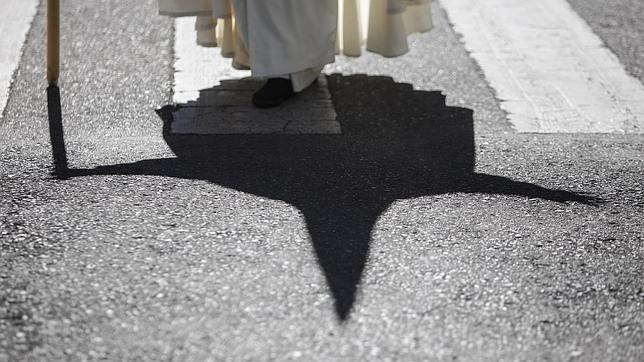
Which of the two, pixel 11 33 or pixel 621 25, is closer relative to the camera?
pixel 11 33

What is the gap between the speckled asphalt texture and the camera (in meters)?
3.21

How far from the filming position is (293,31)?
530 cm

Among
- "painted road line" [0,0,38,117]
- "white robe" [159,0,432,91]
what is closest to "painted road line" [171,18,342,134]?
"white robe" [159,0,432,91]

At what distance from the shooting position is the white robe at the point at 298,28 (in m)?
5.24

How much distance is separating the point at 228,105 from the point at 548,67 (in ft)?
6.62

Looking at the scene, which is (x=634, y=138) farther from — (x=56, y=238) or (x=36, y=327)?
(x=36, y=327)

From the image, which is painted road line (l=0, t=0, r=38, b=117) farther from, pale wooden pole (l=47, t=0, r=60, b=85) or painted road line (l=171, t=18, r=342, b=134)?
painted road line (l=171, t=18, r=342, b=134)

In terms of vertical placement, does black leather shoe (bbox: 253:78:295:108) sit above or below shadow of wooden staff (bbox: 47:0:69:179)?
below

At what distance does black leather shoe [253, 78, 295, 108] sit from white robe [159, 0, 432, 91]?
0.07m

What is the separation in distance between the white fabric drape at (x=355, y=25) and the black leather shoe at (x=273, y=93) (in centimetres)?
16

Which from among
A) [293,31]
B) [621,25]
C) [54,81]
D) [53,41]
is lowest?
[621,25]

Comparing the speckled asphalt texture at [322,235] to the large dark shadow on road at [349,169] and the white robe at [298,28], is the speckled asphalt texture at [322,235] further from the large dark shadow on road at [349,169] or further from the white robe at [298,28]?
the white robe at [298,28]

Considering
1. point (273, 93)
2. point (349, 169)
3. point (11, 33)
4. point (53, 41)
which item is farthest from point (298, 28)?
point (11, 33)

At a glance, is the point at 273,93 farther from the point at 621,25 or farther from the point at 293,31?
the point at 621,25
